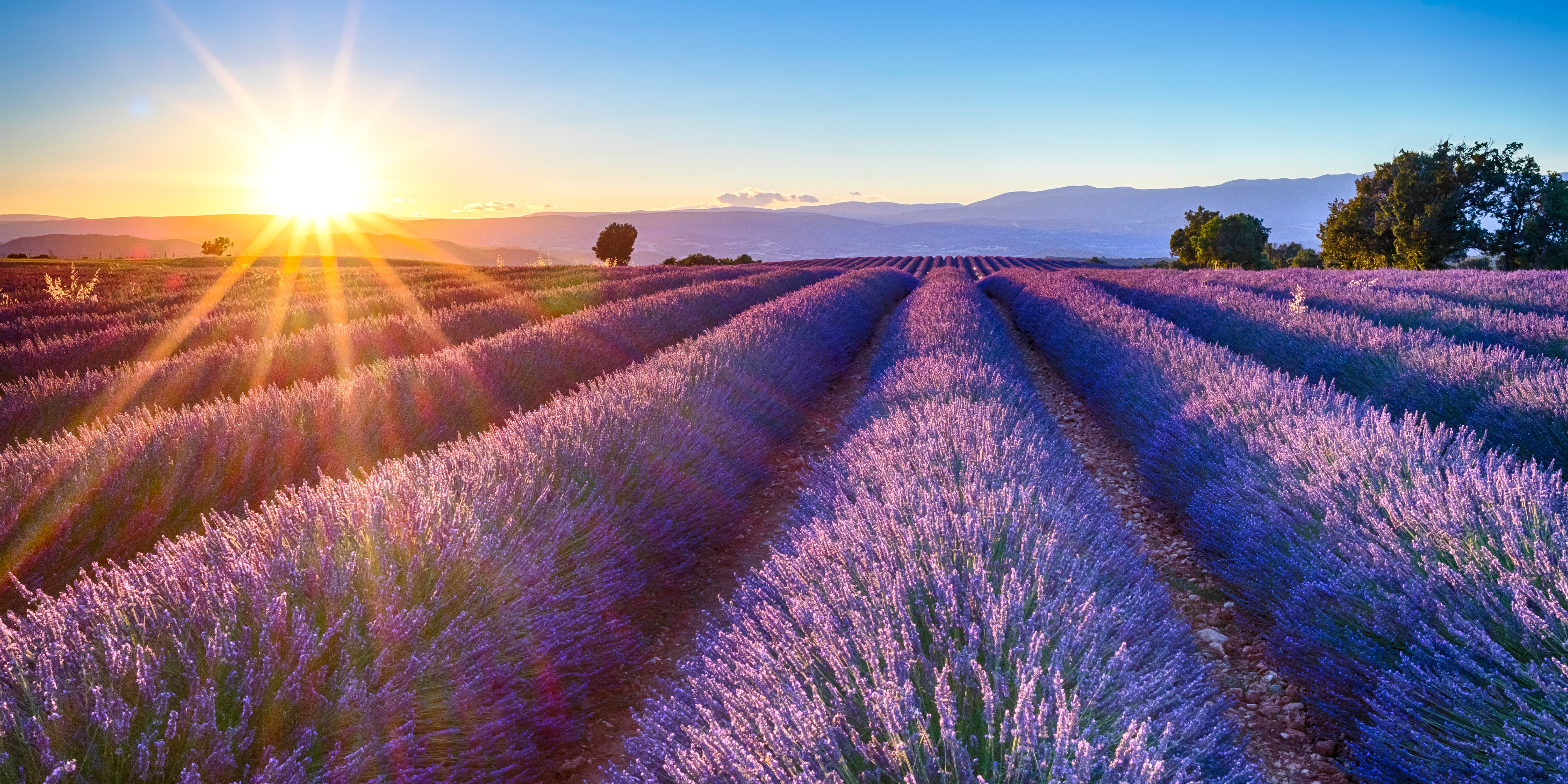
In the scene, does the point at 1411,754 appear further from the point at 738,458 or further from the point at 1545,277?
the point at 1545,277

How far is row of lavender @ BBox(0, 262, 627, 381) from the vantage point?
5062 mm

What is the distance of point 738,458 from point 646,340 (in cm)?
383

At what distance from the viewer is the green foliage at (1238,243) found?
3550cm

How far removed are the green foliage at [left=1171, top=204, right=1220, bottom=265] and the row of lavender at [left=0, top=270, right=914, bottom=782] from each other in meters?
44.0

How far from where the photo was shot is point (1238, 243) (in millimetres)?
35625

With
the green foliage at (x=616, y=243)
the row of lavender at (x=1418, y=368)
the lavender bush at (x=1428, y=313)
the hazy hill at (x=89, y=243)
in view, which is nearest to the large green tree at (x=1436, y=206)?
the lavender bush at (x=1428, y=313)

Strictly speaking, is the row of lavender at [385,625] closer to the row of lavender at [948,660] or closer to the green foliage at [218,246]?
the row of lavender at [948,660]

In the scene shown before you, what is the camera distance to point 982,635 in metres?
1.50

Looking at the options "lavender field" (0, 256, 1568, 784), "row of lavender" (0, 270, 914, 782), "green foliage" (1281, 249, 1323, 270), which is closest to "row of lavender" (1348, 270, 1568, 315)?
Answer: "lavender field" (0, 256, 1568, 784)

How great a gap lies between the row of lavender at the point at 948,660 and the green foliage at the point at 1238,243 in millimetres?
39809

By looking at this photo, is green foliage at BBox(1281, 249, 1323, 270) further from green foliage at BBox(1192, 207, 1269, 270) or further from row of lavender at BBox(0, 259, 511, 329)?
row of lavender at BBox(0, 259, 511, 329)

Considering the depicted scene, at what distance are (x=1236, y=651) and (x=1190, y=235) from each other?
46.2 m

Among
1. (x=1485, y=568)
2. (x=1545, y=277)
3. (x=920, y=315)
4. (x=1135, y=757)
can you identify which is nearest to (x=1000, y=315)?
(x=920, y=315)

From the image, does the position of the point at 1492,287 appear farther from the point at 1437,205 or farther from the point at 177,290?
the point at 1437,205
